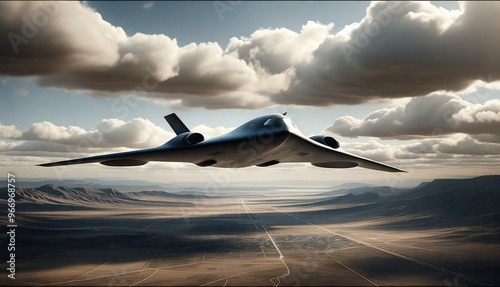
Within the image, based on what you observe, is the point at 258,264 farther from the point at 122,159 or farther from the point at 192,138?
the point at 122,159

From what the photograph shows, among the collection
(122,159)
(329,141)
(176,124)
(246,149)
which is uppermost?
(176,124)

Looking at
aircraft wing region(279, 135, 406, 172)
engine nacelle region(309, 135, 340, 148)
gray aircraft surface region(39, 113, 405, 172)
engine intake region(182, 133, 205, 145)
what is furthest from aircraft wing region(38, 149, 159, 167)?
engine nacelle region(309, 135, 340, 148)

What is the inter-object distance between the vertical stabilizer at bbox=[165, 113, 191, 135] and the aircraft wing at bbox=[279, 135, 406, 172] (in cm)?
1045

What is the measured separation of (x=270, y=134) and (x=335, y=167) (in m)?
11.6

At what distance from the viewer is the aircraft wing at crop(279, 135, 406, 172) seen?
2028 cm

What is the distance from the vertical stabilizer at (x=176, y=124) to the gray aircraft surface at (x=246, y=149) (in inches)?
194

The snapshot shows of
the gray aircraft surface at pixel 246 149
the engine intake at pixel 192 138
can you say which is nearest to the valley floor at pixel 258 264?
the gray aircraft surface at pixel 246 149

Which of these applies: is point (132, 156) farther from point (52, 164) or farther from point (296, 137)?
point (296, 137)

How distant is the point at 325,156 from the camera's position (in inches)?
943

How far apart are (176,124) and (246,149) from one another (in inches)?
424

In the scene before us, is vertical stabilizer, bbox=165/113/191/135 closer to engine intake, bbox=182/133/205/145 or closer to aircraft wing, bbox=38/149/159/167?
aircraft wing, bbox=38/149/159/167

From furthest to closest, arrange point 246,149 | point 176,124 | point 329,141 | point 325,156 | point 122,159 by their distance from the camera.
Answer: point 176,124 → point 329,141 → point 325,156 → point 122,159 → point 246,149

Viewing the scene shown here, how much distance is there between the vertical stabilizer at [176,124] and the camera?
2803 cm

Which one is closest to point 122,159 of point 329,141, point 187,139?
point 187,139
